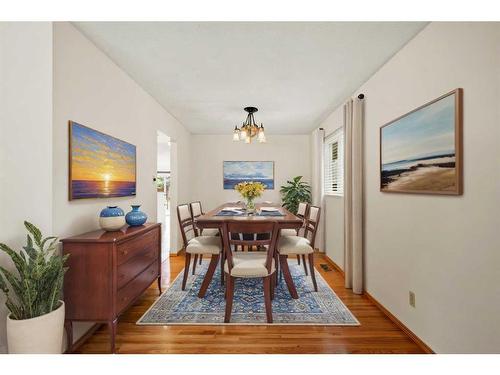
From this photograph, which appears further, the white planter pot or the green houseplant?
the green houseplant

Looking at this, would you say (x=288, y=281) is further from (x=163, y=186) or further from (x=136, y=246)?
(x=163, y=186)

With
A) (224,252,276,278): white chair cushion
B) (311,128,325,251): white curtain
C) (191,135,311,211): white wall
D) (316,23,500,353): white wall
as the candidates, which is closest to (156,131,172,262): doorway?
(191,135,311,211): white wall

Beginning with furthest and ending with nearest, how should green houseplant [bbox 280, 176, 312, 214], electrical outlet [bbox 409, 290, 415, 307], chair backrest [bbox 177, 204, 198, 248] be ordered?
green houseplant [bbox 280, 176, 312, 214]
chair backrest [bbox 177, 204, 198, 248]
electrical outlet [bbox 409, 290, 415, 307]

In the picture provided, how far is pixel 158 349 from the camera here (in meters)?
1.83

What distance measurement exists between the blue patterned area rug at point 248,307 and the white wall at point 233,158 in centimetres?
256

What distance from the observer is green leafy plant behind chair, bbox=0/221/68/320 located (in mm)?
1249

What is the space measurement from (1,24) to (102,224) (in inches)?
54.8

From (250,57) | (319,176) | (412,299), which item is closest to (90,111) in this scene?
(250,57)

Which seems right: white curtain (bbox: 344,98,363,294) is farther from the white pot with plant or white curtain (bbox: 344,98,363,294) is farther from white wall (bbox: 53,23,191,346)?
the white pot with plant

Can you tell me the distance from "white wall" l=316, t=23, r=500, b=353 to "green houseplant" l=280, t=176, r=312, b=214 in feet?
8.47

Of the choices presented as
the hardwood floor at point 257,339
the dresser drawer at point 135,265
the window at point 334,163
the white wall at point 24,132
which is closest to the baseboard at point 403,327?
the hardwood floor at point 257,339
